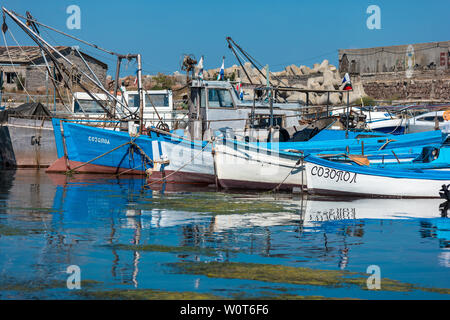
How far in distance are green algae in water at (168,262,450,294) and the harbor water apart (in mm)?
13

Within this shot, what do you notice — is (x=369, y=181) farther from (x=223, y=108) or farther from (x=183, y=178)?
(x=223, y=108)

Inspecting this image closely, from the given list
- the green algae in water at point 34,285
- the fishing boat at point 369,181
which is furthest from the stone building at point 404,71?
the green algae in water at point 34,285

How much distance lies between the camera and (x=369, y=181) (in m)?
17.4

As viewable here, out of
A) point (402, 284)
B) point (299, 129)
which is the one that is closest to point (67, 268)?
point (402, 284)

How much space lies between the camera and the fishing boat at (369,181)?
17047 millimetres

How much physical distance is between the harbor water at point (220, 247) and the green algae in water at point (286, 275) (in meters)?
0.01

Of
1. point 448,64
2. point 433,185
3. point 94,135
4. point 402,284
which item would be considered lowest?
point 402,284

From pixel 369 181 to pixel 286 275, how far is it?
9.39m

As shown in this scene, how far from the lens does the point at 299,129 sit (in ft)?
79.5

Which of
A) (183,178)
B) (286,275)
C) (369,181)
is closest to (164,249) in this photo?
(286,275)

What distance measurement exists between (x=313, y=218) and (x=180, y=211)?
2.91 meters

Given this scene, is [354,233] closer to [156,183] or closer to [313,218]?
[313,218]

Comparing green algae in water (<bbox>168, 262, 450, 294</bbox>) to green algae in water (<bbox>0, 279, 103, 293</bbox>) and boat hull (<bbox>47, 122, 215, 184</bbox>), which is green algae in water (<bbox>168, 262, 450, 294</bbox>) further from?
boat hull (<bbox>47, 122, 215, 184</bbox>)

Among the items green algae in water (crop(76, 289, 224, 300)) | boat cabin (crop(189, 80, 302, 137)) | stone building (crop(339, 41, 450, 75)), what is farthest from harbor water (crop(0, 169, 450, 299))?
stone building (crop(339, 41, 450, 75))
